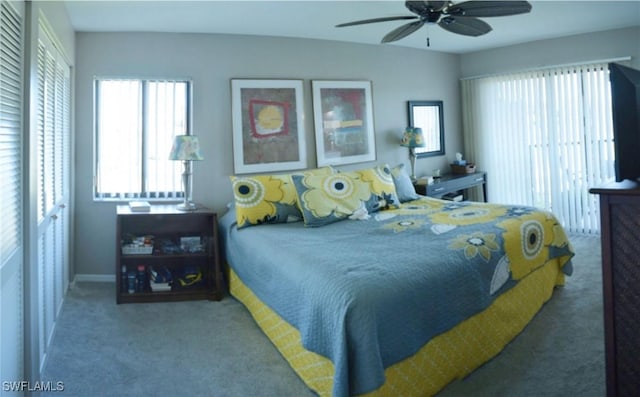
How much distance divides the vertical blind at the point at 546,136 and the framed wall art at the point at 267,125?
2747 mm

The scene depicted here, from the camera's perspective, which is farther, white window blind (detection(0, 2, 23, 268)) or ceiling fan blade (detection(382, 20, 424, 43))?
ceiling fan blade (detection(382, 20, 424, 43))

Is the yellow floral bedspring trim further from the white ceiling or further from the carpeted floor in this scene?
the white ceiling

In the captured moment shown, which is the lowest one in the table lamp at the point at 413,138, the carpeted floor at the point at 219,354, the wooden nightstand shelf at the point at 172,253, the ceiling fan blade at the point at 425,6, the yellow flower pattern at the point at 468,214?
the carpeted floor at the point at 219,354

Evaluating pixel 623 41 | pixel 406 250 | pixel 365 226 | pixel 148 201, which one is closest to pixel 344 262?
pixel 406 250

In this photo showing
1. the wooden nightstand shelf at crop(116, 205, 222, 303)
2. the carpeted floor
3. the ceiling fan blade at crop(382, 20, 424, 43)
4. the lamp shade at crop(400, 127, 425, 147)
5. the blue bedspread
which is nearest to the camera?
the blue bedspread

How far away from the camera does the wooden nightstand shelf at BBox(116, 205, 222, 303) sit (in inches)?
132

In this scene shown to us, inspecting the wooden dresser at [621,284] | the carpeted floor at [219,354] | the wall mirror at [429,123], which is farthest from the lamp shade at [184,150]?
the wooden dresser at [621,284]

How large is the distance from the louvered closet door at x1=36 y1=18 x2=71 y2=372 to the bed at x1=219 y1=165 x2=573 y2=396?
118 centimetres

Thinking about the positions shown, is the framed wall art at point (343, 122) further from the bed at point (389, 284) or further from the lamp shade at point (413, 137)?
the bed at point (389, 284)

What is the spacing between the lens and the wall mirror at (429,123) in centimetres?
531

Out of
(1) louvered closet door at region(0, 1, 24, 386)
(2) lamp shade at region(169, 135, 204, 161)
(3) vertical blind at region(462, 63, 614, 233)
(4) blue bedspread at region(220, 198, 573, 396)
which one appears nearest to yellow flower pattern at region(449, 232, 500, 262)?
(4) blue bedspread at region(220, 198, 573, 396)

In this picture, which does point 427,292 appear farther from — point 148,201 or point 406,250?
point 148,201

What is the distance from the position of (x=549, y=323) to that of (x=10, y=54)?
319 cm

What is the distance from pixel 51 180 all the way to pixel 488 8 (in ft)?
9.45
